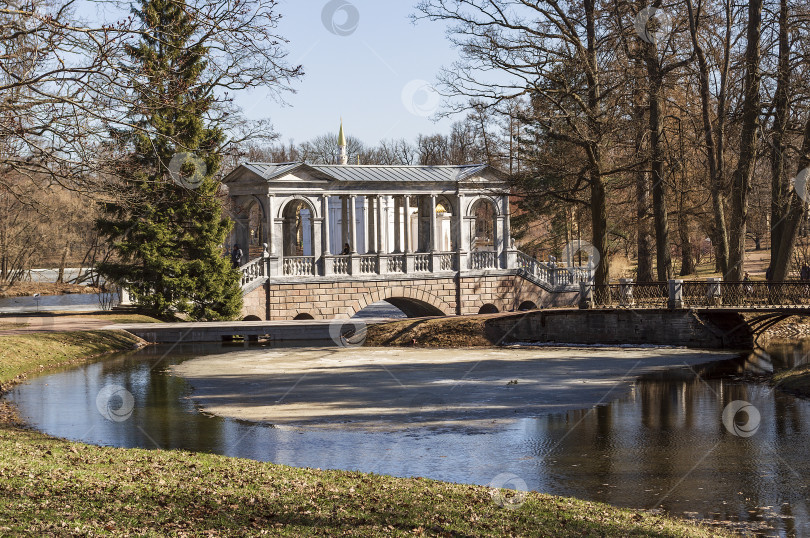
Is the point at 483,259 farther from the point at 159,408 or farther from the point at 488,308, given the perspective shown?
the point at 159,408

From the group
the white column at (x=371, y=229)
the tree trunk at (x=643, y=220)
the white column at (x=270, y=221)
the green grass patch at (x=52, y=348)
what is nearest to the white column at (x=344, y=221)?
the white column at (x=371, y=229)

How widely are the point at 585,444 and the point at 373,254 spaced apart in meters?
25.8

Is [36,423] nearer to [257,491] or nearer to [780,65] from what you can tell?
[257,491]

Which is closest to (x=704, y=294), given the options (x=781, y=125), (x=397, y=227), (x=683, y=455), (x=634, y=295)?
(x=634, y=295)

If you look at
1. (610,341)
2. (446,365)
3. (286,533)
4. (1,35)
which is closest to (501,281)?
(610,341)

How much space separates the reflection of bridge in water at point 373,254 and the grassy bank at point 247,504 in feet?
85.1

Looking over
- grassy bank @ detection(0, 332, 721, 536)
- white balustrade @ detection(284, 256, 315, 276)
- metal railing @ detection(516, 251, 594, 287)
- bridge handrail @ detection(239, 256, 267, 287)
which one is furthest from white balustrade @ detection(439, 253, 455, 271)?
grassy bank @ detection(0, 332, 721, 536)

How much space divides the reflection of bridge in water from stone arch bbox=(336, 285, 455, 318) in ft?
0.15

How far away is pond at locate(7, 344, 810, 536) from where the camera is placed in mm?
12023

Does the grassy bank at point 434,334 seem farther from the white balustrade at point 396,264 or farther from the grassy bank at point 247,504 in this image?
the grassy bank at point 247,504

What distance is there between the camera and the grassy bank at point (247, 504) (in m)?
8.70

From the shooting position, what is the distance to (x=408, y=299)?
42219mm

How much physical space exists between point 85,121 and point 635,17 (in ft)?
74.8

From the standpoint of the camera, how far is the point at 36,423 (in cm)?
1692
